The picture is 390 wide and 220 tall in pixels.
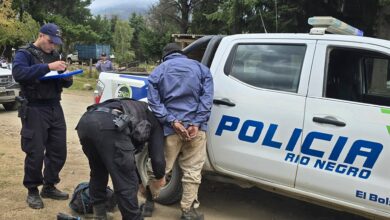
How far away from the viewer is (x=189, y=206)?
4.71m

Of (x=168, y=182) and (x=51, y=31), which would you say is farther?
(x=168, y=182)

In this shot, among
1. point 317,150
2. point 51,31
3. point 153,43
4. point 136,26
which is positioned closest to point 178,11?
point 153,43

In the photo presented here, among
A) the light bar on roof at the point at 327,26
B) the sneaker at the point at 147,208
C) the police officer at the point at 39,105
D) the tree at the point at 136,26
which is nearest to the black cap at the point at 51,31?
the police officer at the point at 39,105

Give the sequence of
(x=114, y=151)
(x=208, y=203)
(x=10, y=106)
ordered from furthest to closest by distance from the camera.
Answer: (x=10, y=106)
(x=208, y=203)
(x=114, y=151)

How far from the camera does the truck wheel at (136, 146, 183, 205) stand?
5.05 m

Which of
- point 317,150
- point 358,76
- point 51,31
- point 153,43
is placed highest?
point 51,31

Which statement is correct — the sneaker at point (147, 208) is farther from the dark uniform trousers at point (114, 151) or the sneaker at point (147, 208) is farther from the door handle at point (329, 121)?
the door handle at point (329, 121)

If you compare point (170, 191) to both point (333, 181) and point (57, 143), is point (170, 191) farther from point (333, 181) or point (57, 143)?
point (333, 181)

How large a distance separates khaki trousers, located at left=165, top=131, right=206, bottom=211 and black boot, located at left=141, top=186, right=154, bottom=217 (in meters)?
0.44

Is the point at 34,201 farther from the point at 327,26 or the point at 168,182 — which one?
the point at 327,26

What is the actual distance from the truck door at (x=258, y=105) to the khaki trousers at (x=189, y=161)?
19 cm

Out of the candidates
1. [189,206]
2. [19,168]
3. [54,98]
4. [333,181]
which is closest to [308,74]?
[333,181]

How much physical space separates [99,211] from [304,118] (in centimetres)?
201

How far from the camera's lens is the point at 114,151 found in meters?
3.91
